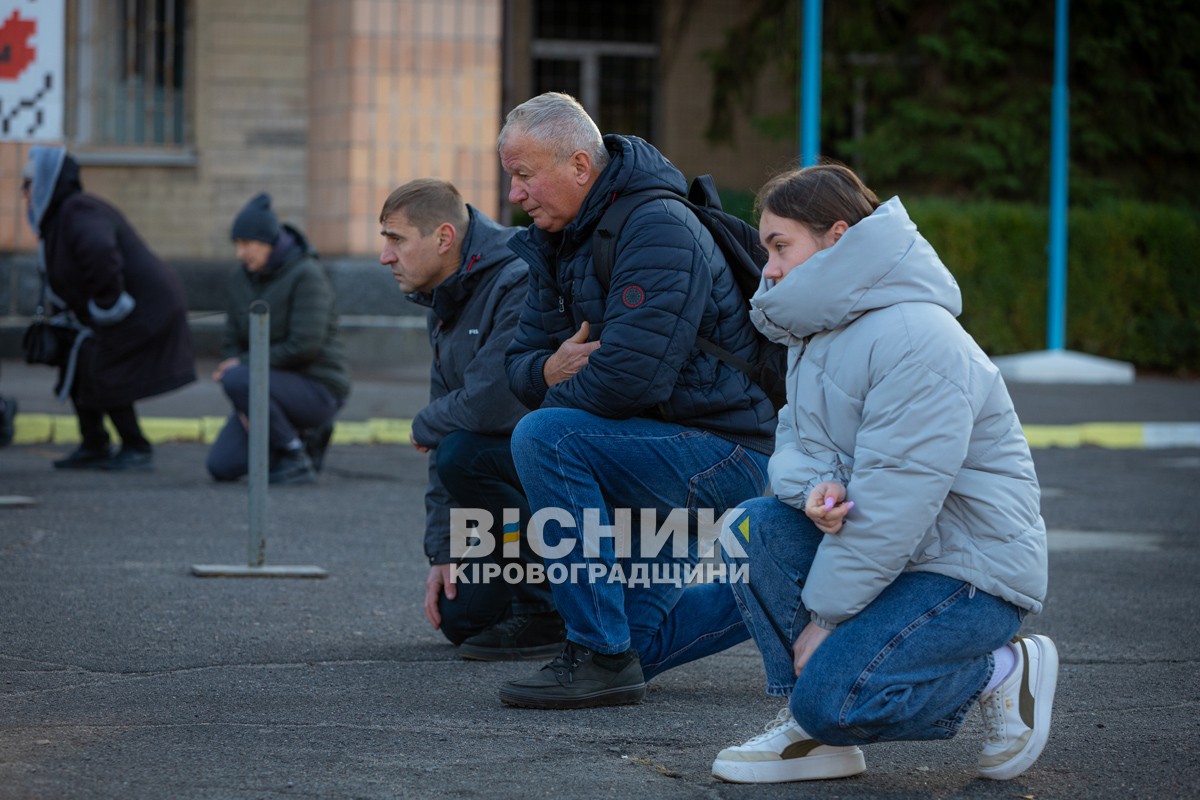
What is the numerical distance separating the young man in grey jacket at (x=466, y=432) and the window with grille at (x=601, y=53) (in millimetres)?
15532

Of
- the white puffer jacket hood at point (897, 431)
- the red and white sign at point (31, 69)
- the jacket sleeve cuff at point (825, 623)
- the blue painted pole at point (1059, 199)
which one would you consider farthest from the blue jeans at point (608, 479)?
the blue painted pole at point (1059, 199)

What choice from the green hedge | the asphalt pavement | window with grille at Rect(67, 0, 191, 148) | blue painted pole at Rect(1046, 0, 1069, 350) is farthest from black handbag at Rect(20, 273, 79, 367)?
blue painted pole at Rect(1046, 0, 1069, 350)

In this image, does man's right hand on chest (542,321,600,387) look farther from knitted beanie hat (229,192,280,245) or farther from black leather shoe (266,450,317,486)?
black leather shoe (266,450,317,486)

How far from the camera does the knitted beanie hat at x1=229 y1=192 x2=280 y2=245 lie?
870 centimetres

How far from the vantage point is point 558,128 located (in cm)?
445

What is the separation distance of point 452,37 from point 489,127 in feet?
3.04

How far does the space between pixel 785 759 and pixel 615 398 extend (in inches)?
41.1

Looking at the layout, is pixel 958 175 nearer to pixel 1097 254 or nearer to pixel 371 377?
pixel 1097 254

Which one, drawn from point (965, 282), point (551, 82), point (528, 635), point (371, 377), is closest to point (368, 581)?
point (528, 635)

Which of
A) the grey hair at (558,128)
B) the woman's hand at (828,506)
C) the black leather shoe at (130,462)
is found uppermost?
the grey hair at (558,128)

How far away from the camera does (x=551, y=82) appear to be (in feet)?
67.9

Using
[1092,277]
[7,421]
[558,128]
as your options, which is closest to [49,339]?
[7,421]

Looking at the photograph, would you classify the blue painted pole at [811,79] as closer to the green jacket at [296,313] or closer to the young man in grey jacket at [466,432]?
the green jacket at [296,313]

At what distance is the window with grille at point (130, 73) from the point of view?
666 inches
